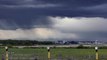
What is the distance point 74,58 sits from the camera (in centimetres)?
3547

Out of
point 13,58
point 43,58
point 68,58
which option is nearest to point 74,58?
point 68,58

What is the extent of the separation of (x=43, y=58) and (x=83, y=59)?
369 centimetres

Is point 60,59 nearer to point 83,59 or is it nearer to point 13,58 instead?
point 83,59

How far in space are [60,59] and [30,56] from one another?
3.03 metres

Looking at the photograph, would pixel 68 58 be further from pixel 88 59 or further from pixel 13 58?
pixel 13 58

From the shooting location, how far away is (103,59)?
117 feet

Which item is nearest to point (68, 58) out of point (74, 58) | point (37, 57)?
point (74, 58)

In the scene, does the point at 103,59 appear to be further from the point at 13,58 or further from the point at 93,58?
the point at 13,58

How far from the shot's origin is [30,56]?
122 feet

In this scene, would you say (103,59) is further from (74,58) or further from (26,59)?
(26,59)

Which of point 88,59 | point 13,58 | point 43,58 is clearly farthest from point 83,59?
point 13,58

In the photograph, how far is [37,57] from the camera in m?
36.2

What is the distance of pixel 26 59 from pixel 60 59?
335cm

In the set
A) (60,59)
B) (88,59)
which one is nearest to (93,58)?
(88,59)
